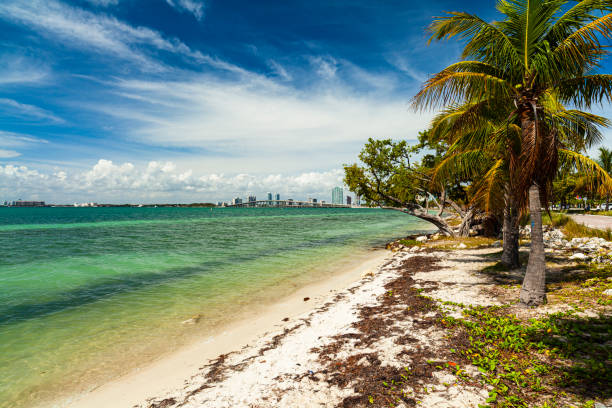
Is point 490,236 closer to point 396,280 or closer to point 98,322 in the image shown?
point 396,280

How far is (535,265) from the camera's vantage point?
7.55m

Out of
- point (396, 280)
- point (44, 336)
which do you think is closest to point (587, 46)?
point (396, 280)

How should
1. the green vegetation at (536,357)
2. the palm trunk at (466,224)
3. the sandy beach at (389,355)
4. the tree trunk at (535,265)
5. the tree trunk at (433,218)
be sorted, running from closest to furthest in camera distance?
the green vegetation at (536,357) < the sandy beach at (389,355) < the tree trunk at (535,265) < the palm trunk at (466,224) < the tree trunk at (433,218)

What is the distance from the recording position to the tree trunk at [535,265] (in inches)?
291

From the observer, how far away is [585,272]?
987 cm

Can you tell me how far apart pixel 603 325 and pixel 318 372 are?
622 centimetres

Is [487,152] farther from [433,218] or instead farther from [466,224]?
[466,224]

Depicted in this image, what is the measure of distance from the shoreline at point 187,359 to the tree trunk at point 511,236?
761cm

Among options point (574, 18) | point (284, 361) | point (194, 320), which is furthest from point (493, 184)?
point (194, 320)

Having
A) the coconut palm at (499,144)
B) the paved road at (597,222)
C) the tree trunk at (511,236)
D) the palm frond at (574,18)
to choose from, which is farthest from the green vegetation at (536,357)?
the paved road at (597,222)

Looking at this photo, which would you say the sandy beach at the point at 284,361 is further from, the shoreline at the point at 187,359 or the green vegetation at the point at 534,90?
the green vegetation at the point at 534,90

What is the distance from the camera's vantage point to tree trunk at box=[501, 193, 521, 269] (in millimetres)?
10859

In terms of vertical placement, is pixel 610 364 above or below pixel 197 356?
above

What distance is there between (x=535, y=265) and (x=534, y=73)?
5.15 m
